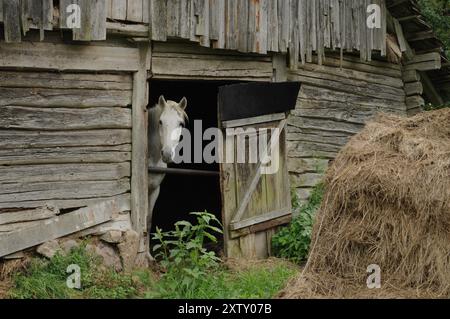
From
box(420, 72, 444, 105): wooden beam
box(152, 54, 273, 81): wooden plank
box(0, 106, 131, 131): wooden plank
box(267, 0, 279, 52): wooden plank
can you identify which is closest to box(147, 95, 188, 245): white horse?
box(152, 54, 273, 81): wooden plank

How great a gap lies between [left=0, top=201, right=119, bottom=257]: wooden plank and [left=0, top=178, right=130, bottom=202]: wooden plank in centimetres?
18

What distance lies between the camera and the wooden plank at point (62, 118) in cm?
786

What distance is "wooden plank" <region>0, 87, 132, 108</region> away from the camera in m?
7.88

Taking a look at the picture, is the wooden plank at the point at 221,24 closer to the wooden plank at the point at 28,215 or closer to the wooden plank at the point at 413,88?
the wooden plank at the point at 28,215

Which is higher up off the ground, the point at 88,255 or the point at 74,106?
the point at 74,106

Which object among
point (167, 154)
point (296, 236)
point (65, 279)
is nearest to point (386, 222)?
point (296, 236)

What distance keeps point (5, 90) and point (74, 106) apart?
851 mm

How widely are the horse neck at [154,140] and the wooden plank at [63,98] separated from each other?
95 cm

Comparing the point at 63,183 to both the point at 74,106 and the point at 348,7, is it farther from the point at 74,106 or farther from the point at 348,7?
the point at 348,7

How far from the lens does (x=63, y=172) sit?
27.0 ft

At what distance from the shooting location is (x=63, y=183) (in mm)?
8219

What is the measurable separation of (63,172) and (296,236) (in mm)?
3438
